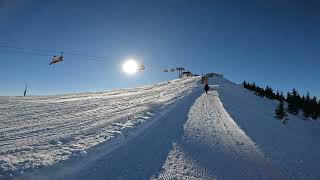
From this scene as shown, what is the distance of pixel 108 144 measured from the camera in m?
14.6

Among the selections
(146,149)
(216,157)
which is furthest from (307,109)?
(146,149)

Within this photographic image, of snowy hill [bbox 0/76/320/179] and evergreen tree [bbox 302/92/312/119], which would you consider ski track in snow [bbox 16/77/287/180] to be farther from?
evergreen tree [bbox 302/92/312/119]

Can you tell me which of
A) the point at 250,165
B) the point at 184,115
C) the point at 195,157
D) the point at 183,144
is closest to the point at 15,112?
the point at 184,115

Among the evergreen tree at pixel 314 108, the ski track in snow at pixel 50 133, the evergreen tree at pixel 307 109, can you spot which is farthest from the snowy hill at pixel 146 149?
the evergreen tree at pixel 314 108

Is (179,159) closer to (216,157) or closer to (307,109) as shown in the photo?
(216,157)

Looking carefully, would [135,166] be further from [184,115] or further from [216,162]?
[184,115]

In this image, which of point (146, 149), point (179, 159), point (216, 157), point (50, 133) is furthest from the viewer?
point (50, 133)

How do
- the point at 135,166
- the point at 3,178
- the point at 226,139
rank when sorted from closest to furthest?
the point at 3,178 < the point at 135,166 < the point at 226,139

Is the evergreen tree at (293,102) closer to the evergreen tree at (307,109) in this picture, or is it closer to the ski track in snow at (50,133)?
the evergreen tree at (307,109)

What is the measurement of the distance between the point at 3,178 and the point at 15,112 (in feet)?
51.8

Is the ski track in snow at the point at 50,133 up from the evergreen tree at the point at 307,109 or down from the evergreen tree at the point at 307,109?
up

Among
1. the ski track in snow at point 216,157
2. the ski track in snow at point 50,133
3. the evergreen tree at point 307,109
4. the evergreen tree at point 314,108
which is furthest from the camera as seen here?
the evergreen tree at point 314,108

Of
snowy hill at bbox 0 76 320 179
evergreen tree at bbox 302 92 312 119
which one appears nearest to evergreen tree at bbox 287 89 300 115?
evergreen tree at bbox 302 92 312 119

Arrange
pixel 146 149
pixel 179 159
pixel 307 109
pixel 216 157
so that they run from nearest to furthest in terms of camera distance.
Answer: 1. pixel 179 159
2. pixel 216 157
3. pixel 146 149
4. pixel 307 109
